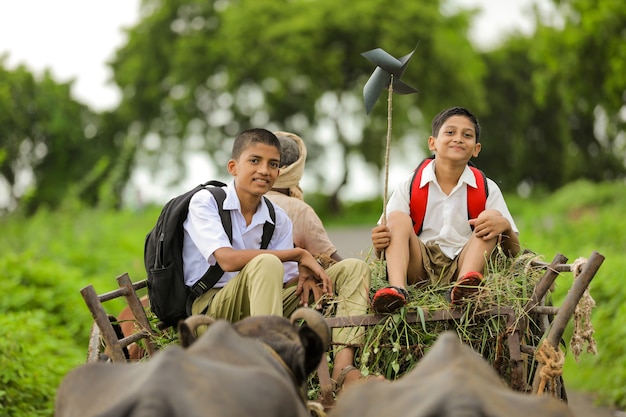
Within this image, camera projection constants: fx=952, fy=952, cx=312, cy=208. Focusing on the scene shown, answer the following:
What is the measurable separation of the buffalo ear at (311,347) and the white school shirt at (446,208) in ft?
6.27

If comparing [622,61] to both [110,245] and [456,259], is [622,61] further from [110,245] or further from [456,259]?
[456,259]

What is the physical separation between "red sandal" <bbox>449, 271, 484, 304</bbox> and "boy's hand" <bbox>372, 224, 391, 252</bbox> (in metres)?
0.49

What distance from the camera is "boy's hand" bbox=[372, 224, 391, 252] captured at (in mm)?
5125

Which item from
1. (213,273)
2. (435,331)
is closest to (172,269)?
(213,273)

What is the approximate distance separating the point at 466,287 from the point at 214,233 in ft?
4.30

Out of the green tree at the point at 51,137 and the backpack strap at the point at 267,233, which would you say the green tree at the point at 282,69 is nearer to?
the green tree at the point at 51,137

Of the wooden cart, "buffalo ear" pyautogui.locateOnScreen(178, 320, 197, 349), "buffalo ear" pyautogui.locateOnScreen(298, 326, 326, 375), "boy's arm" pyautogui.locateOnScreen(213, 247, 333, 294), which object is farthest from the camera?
"boy's arm" pyautogui.locateOnScreen(213, 247, 333, 294)

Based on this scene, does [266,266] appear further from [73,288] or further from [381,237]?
[73,288]

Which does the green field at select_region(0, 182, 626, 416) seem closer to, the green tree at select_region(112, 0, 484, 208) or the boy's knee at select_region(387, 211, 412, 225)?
the boy's knee at select_region(387, 211, 412, 225)

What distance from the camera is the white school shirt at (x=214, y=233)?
193 inches

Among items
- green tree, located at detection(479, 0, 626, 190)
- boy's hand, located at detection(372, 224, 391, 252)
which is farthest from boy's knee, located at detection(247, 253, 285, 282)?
green tree, located at detection(479, 0, 626, 190)

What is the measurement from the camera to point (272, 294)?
15.0 ft

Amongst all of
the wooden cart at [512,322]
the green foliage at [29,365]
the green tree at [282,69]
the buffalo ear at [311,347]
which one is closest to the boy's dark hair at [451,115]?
the wooden cart at [512,322]

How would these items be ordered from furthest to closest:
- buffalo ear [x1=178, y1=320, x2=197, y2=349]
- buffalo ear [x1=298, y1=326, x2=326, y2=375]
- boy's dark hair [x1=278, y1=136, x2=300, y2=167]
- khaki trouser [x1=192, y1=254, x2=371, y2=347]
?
boy's dark hair [x1=278, y1=136, x2=300, y2=167], khaki trouser [x1=192, y1=254, x2=371, y2=347], buffalo ear [x1=298, y1=326, x2=326, y2=375], buffalo ear [x1=178, y1=320, x2=197, y2=349]
